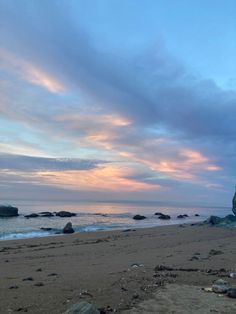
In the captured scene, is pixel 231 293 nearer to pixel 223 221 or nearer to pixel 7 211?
pixel 223 221

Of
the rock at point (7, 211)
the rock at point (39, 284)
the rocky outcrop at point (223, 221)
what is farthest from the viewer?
the rock at point (7, 211)

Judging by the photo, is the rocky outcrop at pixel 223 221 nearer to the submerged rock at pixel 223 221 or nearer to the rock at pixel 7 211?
the submerged rock at pixel 223 221

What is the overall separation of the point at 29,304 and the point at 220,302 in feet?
13.6

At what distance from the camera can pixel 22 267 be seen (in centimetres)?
1641

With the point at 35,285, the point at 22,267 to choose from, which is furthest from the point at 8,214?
the point at 35,285

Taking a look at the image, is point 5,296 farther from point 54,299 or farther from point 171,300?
point 171,300

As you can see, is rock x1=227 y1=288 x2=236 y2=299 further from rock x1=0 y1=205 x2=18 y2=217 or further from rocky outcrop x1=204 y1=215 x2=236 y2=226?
rock x1=0 y1=205 x2=18 y2=217

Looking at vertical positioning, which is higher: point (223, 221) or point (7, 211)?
point (7, 211)

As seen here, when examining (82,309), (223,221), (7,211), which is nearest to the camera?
(82,309)

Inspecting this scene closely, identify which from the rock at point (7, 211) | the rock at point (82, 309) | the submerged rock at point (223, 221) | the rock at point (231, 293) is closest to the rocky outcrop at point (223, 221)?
the submerged rock at point (223, 221)

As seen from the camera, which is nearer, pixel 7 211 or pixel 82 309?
pixel 82 309

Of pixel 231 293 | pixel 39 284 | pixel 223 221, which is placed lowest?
pixel 39 284

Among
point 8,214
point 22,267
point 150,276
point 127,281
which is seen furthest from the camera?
point 8,214

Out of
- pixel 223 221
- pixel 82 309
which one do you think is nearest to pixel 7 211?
pixel 223 221
